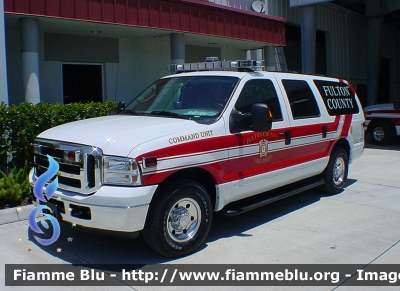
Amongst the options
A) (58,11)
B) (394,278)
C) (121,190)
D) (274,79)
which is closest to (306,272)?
(394,278)

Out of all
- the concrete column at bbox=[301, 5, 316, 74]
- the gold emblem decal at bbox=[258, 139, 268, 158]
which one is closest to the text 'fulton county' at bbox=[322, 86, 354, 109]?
the gold emblem decal at bbox=[258, 139, 268, 158]

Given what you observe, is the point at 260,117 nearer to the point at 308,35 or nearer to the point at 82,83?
the point at 82,83

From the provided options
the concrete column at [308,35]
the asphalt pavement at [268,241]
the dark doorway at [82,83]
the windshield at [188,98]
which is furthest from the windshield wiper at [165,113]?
the concrete column at [308,35]

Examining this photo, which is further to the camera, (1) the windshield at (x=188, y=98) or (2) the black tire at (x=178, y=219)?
(1) the windshield at (x=188, y=98)

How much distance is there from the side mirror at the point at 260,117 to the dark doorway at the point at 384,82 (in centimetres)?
2432

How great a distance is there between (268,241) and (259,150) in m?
1.11

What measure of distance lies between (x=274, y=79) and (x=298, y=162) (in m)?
1.22

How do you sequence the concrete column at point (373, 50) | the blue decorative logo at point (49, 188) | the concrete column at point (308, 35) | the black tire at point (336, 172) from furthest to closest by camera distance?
the concrete column at point (373, 50) < the concrete column at point (308, 35) < the black tire at point (336, 172) < the blue decorative logo at point (49, 188)

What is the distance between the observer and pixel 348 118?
8.03 m

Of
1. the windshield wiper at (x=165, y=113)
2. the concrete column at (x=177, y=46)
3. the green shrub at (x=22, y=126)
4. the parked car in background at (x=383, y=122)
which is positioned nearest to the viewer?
the windshield wiper at (x=165, y=113)

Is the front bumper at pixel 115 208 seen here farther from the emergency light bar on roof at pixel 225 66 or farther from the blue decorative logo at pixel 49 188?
the emergency light bar on roof at pixel 225 66

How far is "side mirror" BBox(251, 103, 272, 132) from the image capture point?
5352 millimetres

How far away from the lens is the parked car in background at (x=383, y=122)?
46.4 ft
